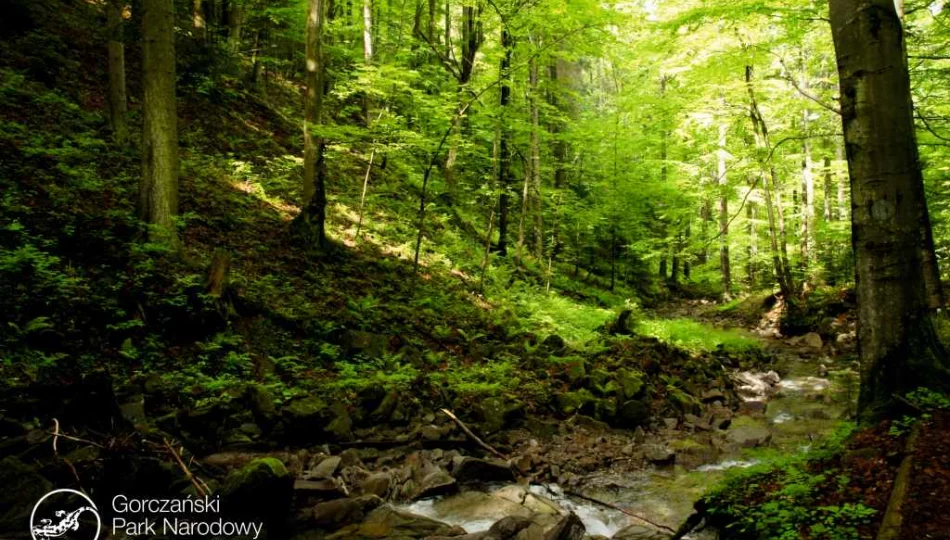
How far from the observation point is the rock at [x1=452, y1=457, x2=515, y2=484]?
624 centimetres

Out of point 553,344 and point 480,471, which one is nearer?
point 480,471

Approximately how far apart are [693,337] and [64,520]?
1489cm

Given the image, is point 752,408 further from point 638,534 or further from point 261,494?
point 261,494

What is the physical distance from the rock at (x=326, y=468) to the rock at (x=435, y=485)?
973mm

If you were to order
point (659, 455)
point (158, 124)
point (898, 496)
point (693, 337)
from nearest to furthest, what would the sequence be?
1. point (898, 496)
2. point (659, 455)
3. point (158, 124)
4. point (693, 337)

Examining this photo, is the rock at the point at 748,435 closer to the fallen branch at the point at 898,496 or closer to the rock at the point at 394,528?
the fallen branch at the point at 898,496

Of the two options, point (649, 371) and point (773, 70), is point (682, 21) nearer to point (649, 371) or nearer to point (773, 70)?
point (649, 371)

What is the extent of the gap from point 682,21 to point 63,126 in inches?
545

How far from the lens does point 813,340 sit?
15.0 m

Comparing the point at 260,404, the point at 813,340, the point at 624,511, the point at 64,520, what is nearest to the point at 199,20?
the point at 260,404

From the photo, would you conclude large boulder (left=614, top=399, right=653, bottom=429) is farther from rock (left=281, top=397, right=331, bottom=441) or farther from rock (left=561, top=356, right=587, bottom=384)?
rock (left=281, top=397, right=331, bottom=441)

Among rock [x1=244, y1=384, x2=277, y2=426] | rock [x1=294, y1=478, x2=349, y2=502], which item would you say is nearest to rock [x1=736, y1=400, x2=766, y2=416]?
rock [x1=294, y1=478, x2=349, y2=502]

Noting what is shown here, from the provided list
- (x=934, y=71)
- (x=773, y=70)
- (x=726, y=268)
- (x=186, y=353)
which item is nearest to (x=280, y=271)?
(x=186, y=353)

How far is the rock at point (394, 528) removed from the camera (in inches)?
183
